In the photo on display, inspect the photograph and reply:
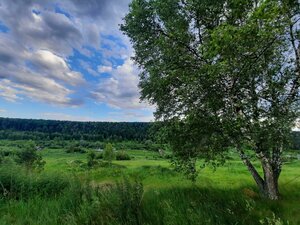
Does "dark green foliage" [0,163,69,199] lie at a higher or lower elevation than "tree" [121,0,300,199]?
lower

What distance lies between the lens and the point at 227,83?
12.0 metres

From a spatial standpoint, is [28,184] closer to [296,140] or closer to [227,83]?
[227,83]

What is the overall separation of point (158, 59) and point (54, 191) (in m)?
8.73

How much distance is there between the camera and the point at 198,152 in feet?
45.3

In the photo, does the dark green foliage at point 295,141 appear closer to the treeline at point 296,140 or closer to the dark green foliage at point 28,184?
the treeline at point 296,140

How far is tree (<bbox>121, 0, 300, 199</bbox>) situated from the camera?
9789mm

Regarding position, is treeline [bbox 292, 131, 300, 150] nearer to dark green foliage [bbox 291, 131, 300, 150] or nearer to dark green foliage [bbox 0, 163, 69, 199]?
dark green foliage [bbox 291, 131, 300, 150]

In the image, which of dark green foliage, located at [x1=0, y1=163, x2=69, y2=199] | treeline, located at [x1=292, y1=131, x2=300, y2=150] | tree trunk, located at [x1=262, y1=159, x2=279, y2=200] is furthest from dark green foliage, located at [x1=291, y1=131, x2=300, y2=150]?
dark green foliage, located at [x1=0, y1=163, x2=69, y2=199]

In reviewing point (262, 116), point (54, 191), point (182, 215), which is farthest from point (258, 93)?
point (54, 191)

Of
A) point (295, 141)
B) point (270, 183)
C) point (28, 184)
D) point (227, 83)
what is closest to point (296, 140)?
point (295, 141)

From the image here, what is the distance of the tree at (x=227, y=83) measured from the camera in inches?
385

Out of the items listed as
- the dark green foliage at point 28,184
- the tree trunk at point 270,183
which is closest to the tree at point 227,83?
the tree trunk at point 270,183

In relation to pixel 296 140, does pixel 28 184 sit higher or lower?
lower

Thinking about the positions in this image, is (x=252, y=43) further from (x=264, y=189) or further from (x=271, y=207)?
(x=264, y=189)
